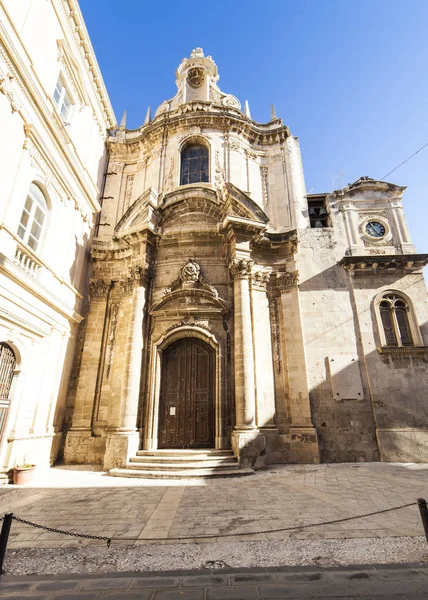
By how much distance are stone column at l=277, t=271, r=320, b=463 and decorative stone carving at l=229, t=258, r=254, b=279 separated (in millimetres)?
1494

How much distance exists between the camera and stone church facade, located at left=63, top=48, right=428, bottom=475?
9.74 metres

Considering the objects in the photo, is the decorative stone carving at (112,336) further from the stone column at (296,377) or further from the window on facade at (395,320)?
the window on facade at (395,320)

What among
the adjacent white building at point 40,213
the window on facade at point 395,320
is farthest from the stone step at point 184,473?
the window on facade at point 395,320

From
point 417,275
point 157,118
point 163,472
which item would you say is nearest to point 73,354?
point 163,472

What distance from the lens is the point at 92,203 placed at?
13383 mm

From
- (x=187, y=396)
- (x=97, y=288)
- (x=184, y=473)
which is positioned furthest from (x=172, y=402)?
(x=97, y=288)

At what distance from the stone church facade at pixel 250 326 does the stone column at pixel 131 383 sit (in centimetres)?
5

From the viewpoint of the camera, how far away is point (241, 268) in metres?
10.9

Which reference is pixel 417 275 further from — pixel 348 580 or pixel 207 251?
pixel 348 580

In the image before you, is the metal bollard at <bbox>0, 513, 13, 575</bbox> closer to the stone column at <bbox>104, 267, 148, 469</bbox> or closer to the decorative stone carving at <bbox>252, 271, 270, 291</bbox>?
the stone column at <bbox>104, 267, 148, 469</bbox>

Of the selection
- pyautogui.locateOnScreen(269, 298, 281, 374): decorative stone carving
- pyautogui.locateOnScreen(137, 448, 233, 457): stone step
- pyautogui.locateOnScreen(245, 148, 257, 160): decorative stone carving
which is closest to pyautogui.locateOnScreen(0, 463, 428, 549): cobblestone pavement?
pyautogui.locateOnScreen(137, 448, 233, 457): stone step

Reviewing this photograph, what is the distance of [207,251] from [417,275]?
8258 mm

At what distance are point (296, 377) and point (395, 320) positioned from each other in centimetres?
448

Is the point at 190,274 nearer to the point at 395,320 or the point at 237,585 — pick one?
the point at 395,320
